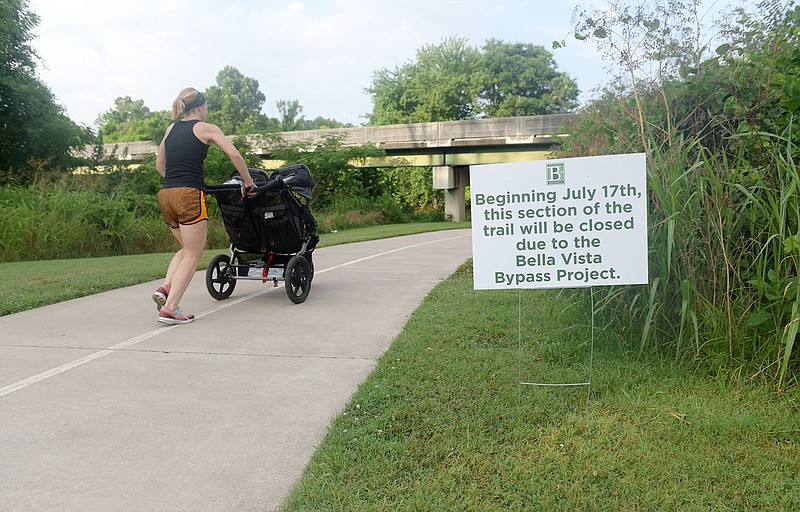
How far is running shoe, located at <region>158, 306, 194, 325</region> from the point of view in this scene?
6.45 metres

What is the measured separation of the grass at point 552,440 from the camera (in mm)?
3043

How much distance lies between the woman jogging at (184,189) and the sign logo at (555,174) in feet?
11.0

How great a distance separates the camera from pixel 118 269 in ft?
35.2

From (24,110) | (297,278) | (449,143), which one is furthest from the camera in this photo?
(449,143)

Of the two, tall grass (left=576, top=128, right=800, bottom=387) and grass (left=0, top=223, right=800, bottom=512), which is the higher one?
tall grass (left=576, top=128, right=800, bottom=387)

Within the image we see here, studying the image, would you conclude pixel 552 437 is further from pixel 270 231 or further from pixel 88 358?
pixel 270 231

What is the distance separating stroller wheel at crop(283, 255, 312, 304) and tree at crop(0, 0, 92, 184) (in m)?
21.4

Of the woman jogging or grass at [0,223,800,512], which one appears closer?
grass at [0,223,800,512]

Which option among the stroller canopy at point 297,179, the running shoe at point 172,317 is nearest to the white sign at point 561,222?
the running shoe at point 172,317

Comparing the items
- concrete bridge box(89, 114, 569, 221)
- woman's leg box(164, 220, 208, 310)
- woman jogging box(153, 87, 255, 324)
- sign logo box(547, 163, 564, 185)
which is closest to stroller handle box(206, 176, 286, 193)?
woman jogging box(153, 87, 255, 324)

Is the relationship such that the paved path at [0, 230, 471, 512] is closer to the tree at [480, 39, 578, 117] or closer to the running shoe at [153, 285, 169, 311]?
the running shoe at [153, 285, 169, 311]

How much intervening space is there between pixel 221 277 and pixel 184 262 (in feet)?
4.89

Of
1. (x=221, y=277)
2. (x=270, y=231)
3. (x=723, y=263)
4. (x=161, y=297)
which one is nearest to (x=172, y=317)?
(x=161, y=297)

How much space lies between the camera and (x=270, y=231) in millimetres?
7719
